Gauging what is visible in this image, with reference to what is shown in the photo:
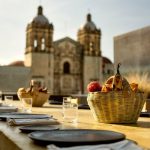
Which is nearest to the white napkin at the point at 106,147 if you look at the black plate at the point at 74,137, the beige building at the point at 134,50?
the black plate at the point at 74,137

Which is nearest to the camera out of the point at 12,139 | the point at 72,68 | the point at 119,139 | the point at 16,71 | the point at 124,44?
the point at 119,139

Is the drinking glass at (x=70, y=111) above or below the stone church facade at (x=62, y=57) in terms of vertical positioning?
below

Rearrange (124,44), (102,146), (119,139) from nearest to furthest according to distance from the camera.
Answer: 1. (102,146)
2. (119,139)
3. (124,44)

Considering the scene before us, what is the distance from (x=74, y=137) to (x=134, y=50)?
6365 millimetres

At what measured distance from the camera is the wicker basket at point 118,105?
237cm

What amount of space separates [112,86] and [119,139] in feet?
3.39

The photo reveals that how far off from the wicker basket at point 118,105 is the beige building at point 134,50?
4.88 m

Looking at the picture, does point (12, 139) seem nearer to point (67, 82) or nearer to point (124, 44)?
point (124, 44)

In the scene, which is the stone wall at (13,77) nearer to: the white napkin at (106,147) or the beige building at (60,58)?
the beige building at (60,58)

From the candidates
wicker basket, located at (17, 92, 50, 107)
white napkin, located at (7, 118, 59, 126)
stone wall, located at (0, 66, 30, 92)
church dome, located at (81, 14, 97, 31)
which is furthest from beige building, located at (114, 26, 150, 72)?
church dome, located at (81, 14, 97, 31)

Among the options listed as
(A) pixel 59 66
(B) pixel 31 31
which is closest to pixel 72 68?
(A) pixel 59 66

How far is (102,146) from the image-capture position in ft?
4.25

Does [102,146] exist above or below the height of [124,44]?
below

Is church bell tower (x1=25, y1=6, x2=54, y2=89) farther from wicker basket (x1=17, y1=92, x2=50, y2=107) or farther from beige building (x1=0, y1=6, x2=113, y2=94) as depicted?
wicker basket (x1=17, y1=92, x2=50, y2=107)
